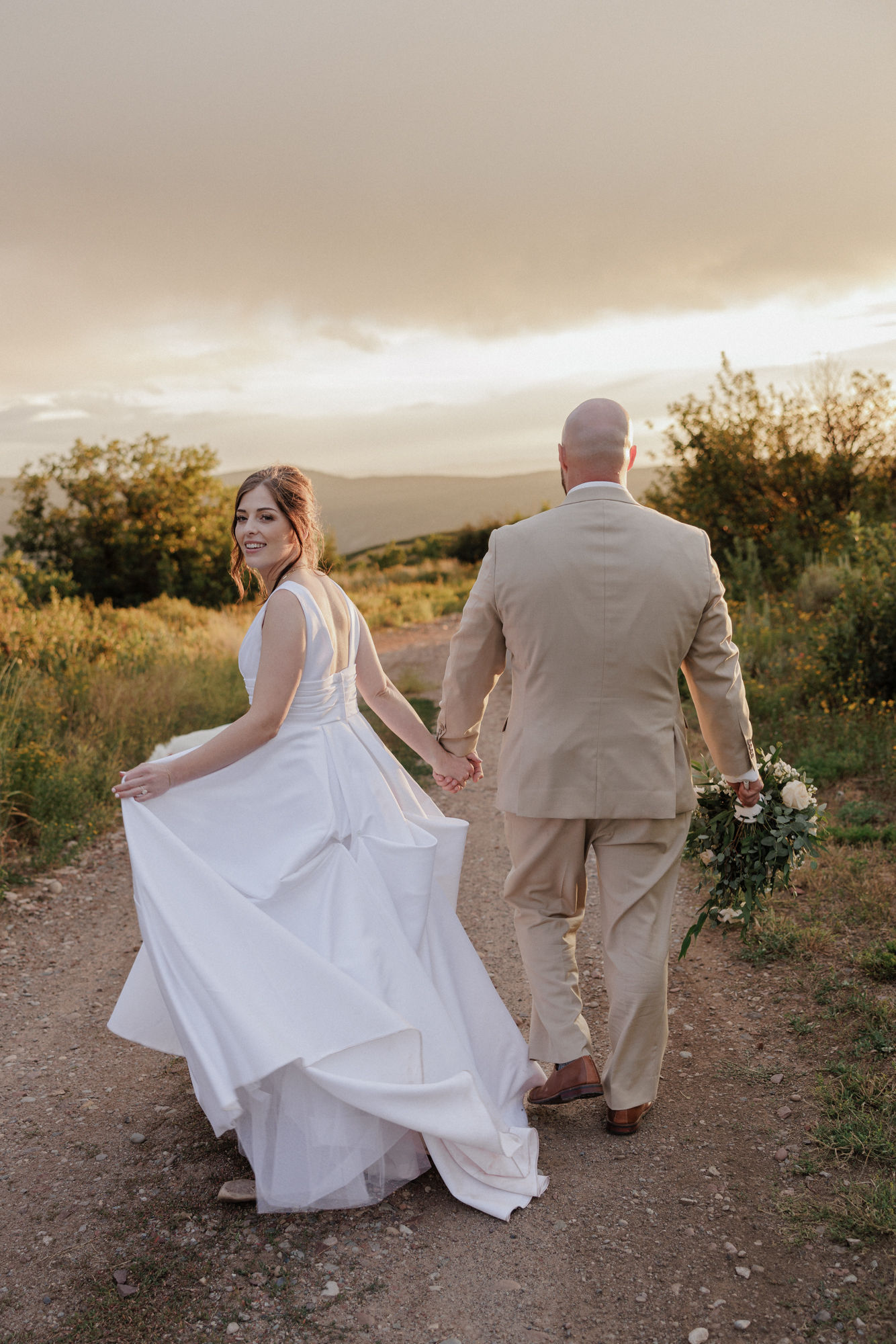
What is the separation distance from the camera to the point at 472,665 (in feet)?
10.9

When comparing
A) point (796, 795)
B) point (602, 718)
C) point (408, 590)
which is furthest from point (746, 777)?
point (408, 590)

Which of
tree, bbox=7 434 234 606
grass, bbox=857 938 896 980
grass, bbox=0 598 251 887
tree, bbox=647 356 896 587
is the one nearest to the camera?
grass, bbox=857 938 896 980

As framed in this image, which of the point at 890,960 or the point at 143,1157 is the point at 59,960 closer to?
the point at 143,1157

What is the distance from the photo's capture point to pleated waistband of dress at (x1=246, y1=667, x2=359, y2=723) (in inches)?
130

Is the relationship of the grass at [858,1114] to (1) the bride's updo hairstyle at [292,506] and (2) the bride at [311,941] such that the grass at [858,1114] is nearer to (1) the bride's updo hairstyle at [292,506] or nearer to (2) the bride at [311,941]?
(2) the bride at [311,941]

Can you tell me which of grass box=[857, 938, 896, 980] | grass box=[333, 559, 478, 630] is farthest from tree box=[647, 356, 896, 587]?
grass box=[857, 938, 896, 980]

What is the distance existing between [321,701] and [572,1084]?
62.2 inches

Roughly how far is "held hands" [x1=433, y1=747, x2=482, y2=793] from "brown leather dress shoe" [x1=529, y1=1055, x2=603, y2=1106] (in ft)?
3.42

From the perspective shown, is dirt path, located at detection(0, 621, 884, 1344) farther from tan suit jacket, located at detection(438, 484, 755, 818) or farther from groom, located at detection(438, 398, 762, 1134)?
tan suit jacket, located at detection(438, 484, 755, 818)

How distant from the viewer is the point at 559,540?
3090mm

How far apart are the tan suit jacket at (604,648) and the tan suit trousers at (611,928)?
132 millimetres

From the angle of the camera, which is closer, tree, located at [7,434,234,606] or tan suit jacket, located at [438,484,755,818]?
tan suit jacket, located at [438,484,755,818]

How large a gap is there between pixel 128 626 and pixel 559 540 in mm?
11158

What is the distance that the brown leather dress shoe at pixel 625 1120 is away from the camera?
3.32 m
